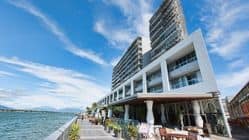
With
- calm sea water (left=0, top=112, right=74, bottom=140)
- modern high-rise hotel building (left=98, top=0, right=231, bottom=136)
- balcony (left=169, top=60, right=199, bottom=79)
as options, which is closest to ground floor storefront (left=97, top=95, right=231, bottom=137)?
modern high-rise hotel building (left=98, top=0, right=231, bottom=136)

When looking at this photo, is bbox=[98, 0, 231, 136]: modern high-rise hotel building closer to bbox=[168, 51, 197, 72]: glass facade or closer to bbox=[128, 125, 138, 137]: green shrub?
bbox=[168, 51, 197, 72]: glass facade

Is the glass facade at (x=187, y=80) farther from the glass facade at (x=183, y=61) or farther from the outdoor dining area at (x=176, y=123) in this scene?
the outdoor dining area at (x=176, y=123)

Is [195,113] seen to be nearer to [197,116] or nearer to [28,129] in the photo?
[197,116]

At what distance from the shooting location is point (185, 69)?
20578 mm

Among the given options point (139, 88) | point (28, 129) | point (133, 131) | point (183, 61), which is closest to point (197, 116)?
point (133, 131)

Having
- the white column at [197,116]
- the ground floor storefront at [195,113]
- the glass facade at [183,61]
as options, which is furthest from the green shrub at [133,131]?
the glass facade at [183,61]

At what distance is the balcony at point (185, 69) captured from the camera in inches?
754

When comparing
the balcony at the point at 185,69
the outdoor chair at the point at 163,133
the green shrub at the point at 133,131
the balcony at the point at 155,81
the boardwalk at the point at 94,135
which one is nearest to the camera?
the outdoor chair at the point at 163,133

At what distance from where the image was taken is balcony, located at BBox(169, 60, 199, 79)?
754 inches

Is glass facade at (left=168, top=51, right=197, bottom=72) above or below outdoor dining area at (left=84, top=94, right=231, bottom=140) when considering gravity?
above

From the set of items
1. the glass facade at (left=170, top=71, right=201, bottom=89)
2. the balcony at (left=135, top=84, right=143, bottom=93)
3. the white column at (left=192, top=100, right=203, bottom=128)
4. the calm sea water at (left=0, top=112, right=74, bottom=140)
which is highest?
the balcony at (left=135, top=84, right=143, bottom=93)

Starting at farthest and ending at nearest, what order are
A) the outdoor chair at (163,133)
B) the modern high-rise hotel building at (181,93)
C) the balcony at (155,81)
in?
the balcony at (155,81), the modern high-rise hotel building at (181,93), the outdoor chair at (163,133)

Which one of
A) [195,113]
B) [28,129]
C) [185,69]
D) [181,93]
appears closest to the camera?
[181,93]

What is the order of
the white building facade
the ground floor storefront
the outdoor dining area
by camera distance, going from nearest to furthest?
the outdoor dining area
the ground floor storefront
the white building facade
